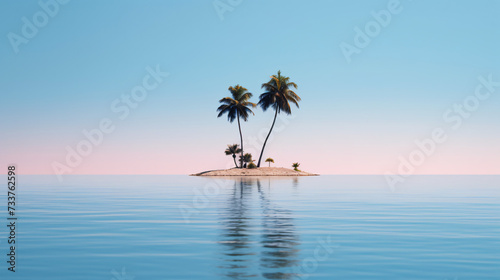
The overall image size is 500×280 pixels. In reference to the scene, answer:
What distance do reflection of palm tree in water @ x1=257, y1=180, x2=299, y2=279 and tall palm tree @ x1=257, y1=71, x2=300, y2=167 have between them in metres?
74.5

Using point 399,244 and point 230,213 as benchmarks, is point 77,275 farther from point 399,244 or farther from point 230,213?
point 230,213

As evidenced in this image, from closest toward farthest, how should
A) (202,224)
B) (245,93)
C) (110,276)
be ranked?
1. (110,276)
2. (202,224)
3. (245,93)

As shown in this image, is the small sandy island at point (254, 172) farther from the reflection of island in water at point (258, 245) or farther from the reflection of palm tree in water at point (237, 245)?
the reflection of palm tree in water at point (237, 245)

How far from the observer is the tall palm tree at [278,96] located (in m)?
97.2

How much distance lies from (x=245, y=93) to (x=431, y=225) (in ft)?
278

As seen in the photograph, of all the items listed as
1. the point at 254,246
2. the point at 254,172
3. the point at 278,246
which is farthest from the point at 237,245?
the point at 254,172

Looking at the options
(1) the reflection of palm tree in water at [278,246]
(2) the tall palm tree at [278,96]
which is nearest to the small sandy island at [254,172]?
(2) the tall palm tree at [278,96]

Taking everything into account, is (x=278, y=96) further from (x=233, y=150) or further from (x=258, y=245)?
(x=258, y=245)

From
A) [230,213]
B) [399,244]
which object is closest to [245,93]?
[230,213]

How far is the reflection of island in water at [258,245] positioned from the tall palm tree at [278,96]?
73824 millimetres

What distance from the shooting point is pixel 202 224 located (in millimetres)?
20391

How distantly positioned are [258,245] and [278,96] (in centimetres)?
8384

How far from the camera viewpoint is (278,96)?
3829 inches

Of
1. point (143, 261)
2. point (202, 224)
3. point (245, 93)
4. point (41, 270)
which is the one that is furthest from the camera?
point (245, 93)
